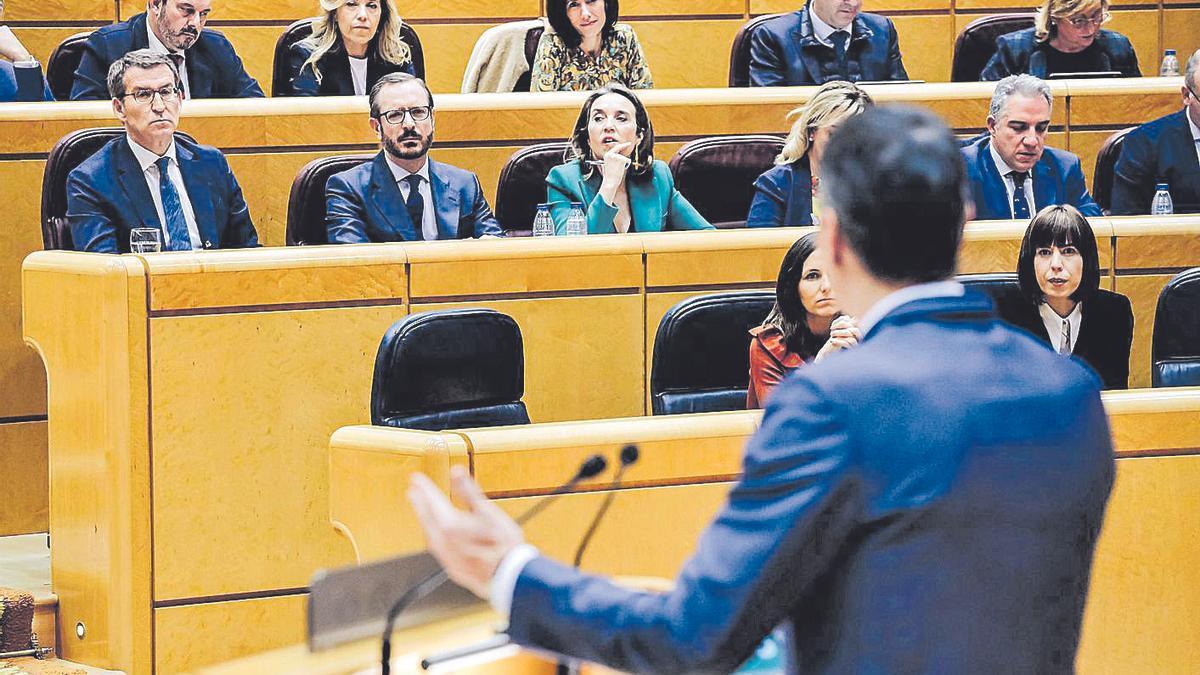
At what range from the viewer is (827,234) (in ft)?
3.48

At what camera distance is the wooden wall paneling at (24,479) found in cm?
354

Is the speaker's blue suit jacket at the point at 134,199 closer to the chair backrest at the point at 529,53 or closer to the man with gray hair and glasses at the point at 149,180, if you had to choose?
the man with gray hair and glasses at the point at 149,180

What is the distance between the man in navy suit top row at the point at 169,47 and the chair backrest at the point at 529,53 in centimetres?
79

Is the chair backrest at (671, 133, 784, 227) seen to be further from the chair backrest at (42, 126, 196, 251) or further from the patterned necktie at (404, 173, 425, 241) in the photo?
the chair backrest at (42, 126, 196, 251)

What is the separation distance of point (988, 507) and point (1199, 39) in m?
5.36

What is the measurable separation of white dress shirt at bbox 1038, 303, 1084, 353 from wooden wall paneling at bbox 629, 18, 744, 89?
2701 millimetres

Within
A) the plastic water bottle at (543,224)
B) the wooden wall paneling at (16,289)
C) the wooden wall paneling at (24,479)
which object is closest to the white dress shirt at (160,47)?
the wooden wall paneling at (16,289)

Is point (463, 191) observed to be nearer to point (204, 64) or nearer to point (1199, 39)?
point (204, 64)

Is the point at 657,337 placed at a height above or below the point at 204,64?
below

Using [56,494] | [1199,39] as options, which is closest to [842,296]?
[56,494]

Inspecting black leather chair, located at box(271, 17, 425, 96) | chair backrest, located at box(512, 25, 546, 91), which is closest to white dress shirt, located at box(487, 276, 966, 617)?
black leather chair, located at box(271, 17, 425, 96)

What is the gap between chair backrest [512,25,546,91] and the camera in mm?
4637

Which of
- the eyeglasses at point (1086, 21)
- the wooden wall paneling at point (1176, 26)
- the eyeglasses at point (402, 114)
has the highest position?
the wooden wall paneling at point (1176, 26)

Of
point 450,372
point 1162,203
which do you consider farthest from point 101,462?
point 1162,203
